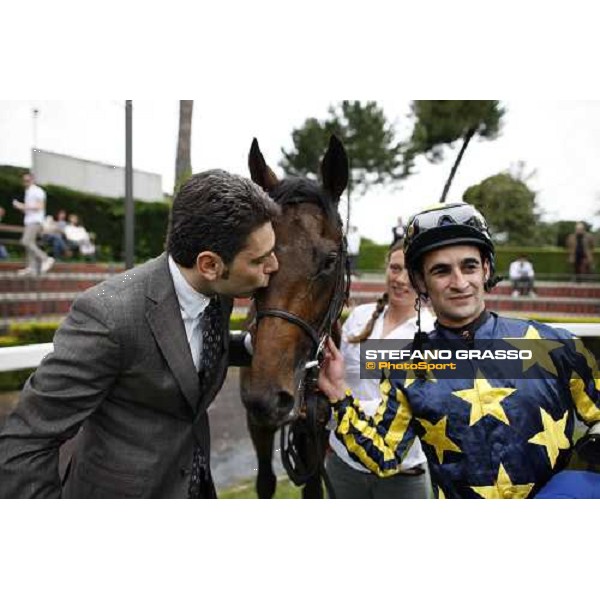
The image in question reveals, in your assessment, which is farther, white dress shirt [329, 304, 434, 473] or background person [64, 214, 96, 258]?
→ background person [64, 214, 96, 258]

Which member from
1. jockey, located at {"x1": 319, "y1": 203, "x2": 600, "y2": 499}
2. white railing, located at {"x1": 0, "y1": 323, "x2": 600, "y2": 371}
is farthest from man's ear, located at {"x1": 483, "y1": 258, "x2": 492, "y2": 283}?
white railing, located at {"x1": 0, "y1": 323, "x2": 600, "y2": 371}

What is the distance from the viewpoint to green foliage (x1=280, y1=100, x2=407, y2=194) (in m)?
2.05

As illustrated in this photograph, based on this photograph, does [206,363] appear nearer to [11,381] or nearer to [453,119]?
[11,381]

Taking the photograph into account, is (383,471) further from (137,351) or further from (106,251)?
(106,251)

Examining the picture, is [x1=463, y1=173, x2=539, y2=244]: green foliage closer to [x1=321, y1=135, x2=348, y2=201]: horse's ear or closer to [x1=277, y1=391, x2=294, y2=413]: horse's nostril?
[x1=321, y1=135, x2=348, y2=201]: horse's ear

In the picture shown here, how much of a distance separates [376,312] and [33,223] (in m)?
1.40

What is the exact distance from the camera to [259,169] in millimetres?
2074

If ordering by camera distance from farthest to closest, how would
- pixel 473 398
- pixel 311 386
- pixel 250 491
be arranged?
1. pixel 250 491
2. pixel 311 386
3. pixel 473 398

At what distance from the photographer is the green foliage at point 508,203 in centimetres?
202

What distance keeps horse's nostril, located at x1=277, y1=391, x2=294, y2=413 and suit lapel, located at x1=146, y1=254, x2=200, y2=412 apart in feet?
1.03

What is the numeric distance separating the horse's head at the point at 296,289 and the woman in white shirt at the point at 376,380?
A: 16cm

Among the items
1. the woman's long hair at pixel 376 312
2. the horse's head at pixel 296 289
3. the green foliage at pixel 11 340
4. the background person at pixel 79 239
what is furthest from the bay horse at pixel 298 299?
the green foliage at pixel 11 340

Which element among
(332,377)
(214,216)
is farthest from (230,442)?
(214,216)
